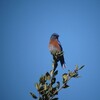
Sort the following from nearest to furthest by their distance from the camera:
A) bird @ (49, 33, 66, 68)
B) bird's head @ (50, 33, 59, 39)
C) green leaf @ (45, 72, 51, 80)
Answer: green leaf @ (45, 72, 51, 80), bird @ (49, 33, 66, 68), bird's head @ (50, 33, 59, 39)

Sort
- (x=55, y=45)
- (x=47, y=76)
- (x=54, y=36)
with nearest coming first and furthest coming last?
1. (x=47, y=76)
2. (x=55, y=45)
3. (x=54, y=36)

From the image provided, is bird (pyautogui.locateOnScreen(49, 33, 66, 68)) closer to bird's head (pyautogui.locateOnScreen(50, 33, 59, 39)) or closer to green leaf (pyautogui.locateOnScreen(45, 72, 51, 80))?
bird's head (pyautogui.locateOnScreen(50, 33, 59, 39))

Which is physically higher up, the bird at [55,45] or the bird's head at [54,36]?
the bird's head at [54,36]

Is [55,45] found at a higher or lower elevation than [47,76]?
higher

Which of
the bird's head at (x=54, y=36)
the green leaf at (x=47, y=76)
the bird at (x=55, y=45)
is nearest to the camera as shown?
the green leaf at (x=47, y=76)

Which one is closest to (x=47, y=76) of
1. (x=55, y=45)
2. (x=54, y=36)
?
(x=55, y=45)

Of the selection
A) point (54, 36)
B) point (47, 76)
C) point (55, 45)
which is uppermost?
point (54, 36)

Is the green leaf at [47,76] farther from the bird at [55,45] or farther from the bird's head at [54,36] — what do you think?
the bird's head at [54,36]

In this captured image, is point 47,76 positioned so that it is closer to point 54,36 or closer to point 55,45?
point 55,45

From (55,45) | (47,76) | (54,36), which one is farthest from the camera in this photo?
(54,36)

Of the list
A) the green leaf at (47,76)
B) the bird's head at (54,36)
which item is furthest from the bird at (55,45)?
the green leaf at (47,76)

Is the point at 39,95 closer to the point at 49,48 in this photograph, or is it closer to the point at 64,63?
the point at 64,63

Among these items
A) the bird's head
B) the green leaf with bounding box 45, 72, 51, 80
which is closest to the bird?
the bird's head

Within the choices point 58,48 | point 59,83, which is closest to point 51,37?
point 58,48
